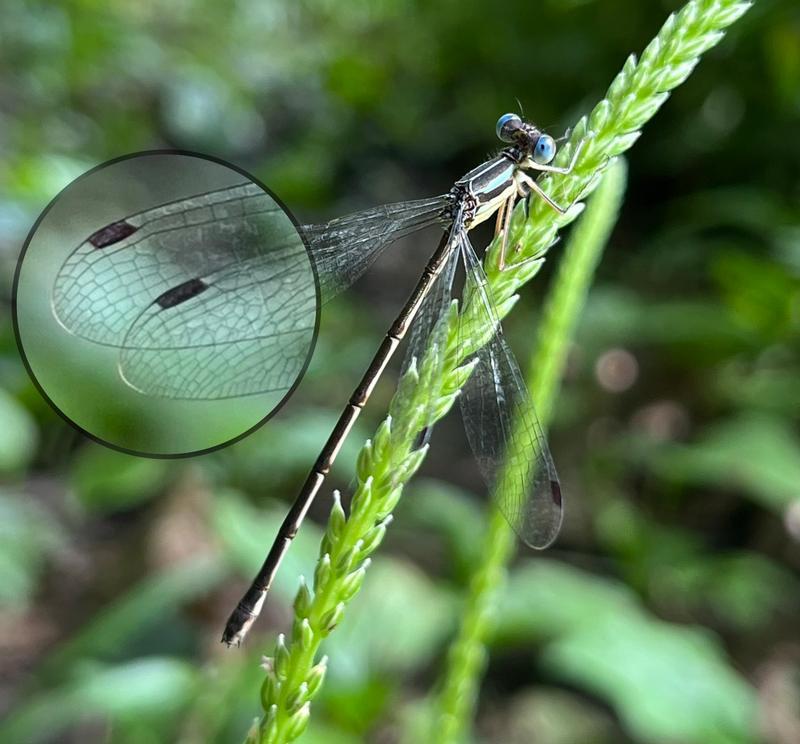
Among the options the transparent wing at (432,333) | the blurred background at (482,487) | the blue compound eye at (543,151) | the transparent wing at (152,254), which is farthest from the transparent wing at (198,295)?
the blurred background at (482,487)

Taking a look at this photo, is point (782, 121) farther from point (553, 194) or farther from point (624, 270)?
point (553, 194)

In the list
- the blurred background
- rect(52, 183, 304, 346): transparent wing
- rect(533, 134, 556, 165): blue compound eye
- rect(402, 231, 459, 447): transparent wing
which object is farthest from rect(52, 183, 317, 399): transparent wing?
the blurred background

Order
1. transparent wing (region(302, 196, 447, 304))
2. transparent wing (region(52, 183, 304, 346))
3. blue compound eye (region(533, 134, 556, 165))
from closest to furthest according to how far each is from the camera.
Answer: transparent wing (region(52, 183, 304, 346))
blue compound eye (region(533, 134, 556, 165))
transparent wing (region(302, 196, 447, 304))

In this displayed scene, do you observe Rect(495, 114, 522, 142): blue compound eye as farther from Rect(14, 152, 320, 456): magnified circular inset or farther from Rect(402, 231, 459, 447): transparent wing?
Rect(14, 152, 320, 456): magnified circular inset

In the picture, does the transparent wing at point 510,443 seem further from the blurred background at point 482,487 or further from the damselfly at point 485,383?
the blurred background at point 482,487

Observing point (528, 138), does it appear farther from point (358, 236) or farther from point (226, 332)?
point (226, 332)

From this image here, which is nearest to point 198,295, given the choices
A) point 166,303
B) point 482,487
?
point 166,303

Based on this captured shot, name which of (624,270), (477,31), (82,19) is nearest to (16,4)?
(82,19)
